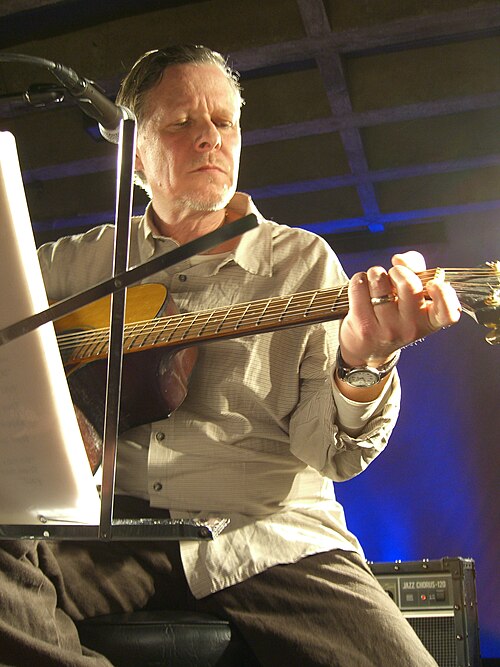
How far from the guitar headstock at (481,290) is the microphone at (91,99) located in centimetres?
59

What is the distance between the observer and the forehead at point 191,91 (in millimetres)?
1937

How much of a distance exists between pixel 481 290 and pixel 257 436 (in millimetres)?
499

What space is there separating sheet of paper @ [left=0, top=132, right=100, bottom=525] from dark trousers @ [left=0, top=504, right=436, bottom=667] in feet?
0.66

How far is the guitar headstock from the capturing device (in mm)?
1305

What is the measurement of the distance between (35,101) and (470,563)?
2.27 m

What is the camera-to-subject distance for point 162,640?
119 centimetres

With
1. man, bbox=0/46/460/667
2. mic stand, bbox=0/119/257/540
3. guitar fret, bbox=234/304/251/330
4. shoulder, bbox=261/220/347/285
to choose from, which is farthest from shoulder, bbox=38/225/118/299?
mic stand, bbox=0/119/257/540

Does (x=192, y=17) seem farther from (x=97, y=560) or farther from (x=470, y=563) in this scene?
(x=97, y=560)

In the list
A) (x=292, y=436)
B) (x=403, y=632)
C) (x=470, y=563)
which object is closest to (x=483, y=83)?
(x=470, y=563)

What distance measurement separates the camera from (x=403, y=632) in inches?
50.6

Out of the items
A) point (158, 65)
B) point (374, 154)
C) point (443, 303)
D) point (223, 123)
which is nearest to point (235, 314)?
point (443, 303)

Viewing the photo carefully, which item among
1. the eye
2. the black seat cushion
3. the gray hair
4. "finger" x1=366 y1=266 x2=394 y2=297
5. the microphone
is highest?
the gray hair

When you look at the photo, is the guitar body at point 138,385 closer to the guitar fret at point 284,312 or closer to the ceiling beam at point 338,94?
the guitar fret at point 284,312

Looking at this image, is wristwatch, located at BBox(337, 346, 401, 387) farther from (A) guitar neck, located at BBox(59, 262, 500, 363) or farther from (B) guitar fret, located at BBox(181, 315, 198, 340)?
(B) guitar fret, located at BBox(181, 315, 198, 340)
